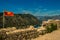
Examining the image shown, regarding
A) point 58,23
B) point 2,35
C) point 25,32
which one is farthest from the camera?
point 58,23

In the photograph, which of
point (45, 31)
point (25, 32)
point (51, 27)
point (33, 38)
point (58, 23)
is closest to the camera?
point (25, 32)

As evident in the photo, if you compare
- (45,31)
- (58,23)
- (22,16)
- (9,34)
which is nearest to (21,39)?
(9,34)

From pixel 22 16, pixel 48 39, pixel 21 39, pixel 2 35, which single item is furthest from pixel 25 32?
pixel 22 16

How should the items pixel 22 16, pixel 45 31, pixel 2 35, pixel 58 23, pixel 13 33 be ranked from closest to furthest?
1. pixel 2 35
2. pixel 13 33
3. pixel 45 31
4. pixel 58 23
5. pixel 22 16

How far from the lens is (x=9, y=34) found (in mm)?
11500

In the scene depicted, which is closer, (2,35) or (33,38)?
(2,35)

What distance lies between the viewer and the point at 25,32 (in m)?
13.3

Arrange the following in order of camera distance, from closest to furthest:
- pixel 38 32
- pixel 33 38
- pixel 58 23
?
1. pixel 33 38
2. pixel 38 32
3. pixel 58 23

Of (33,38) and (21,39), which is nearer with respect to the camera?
(21,39)

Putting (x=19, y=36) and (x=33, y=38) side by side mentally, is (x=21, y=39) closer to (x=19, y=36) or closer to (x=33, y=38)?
(x=19, y=36)

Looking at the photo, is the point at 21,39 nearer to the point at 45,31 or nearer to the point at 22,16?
the point at 45,31

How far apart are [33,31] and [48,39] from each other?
1.67 meters

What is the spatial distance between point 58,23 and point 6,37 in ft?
36.8

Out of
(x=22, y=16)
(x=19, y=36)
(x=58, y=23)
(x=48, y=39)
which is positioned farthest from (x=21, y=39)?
(x=22, y=16)
